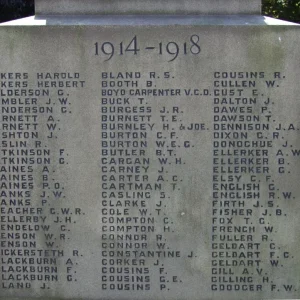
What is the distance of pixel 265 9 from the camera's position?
556 inches

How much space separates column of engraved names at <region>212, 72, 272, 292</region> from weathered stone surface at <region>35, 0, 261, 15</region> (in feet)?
1.82

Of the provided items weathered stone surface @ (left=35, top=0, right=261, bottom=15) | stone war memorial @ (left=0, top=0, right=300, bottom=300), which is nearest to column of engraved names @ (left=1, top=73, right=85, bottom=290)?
stone war memorial @ (left=0, top=0, right=300, bottom=300)

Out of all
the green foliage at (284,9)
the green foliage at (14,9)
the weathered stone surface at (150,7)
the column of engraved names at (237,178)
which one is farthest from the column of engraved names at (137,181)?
the green foliage at (284,9)

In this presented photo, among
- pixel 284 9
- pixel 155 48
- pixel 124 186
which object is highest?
pixel 284 9

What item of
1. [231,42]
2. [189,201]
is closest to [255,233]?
[189,201]

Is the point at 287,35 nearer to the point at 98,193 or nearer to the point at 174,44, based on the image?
the point at 174,44

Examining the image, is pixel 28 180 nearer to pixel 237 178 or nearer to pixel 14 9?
pixel 237 178

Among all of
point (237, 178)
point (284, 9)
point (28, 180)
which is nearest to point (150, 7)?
point (237, 178)

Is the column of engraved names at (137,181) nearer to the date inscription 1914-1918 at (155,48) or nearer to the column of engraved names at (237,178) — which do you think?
the date inscription 1914-1918 at (155,48)

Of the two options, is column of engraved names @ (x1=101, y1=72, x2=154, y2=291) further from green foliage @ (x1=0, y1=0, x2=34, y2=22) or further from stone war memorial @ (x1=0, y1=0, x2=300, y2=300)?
green foliage @ (x1=0, y1=0, x2=34, y2=22)

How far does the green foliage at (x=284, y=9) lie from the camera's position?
13.3 metres

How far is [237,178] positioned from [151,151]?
0.72 metres

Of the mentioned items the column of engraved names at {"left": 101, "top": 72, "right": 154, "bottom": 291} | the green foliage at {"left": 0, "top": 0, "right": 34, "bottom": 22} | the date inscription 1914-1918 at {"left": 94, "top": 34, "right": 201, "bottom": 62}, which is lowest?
the column of engraved names at {"left": 101, "top": 72, "right": 154, "bottom": 291}

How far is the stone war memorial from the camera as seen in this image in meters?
5.37
